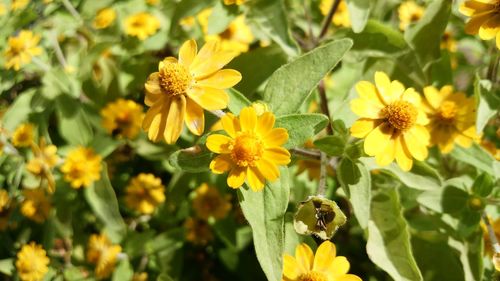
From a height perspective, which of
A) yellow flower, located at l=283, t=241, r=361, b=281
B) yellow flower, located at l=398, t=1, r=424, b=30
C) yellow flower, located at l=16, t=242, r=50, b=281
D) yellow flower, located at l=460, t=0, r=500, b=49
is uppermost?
yellow flower, located at l=460, t=0, r=500, b=49

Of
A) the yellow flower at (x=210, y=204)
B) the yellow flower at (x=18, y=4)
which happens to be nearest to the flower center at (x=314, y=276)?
the yellow flower at (x=210, y=204)

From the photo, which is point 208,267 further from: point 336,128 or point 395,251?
point 336,128

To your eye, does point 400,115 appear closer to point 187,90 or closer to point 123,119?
point 187,90

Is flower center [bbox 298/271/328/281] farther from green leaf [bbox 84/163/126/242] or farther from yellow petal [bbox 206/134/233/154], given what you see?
green leaf [bbox 84/163/126/242]

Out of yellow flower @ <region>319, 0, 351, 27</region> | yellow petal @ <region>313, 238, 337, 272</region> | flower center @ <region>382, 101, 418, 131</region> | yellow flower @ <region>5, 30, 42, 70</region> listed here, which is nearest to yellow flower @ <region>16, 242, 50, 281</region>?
yellow flower @ <region>5, 30, 42, 70</region>

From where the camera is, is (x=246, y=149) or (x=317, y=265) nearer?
(x=246, y=149)

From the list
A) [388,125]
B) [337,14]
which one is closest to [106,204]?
[388,125]
